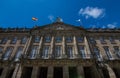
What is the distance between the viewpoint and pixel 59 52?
27547mm

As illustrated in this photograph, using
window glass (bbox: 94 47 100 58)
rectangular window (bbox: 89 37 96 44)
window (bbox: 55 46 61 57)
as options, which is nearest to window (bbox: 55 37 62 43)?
window (bbox: 55 46 61 57)

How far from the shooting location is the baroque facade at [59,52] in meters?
24.0

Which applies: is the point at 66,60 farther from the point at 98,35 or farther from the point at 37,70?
the point at 98,35

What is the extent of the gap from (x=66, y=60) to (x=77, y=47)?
5.54m

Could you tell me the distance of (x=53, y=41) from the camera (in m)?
29.9

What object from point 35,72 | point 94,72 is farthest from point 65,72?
point 35,72

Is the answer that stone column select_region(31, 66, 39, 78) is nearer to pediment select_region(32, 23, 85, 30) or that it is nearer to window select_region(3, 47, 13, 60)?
window select_region(3, 47, 13, 60)

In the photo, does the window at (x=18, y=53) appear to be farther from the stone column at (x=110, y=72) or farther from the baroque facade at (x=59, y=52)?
the stone column at (x=110, y=72)

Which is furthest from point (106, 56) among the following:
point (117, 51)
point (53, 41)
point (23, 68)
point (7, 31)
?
point (7, 31)

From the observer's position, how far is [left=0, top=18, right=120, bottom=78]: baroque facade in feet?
78.8

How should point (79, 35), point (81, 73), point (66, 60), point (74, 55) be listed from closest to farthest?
point (81, 73), point (66, 60), point (74, 55), point (79, 35)

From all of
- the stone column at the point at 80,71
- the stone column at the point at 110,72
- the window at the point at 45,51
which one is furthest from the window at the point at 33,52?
the stone column at the point at 110,72

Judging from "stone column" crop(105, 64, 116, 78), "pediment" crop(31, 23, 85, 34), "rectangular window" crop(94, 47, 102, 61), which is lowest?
"stone column" crop(105, 64, 116, 78)

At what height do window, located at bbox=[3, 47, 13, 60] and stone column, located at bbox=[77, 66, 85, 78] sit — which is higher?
window, located at bbox=[3, 47, 13, 60]
